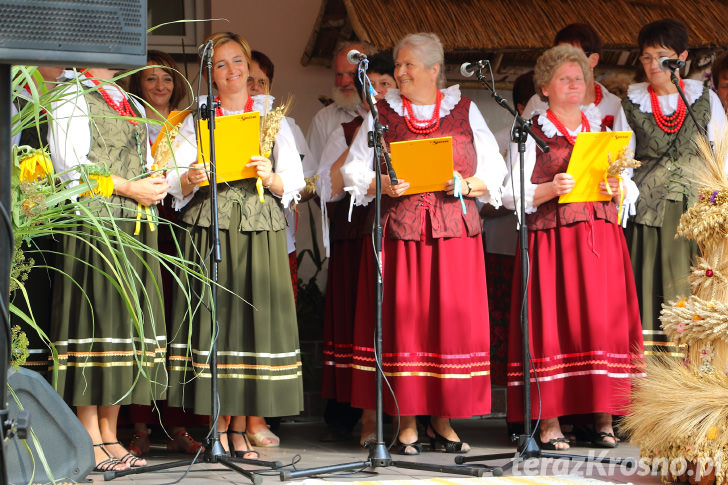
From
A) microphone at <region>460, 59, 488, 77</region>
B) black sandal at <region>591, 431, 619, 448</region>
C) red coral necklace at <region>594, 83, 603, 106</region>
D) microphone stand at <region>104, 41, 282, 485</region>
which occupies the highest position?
red coral necklace at <region>594, 83, 603, 106</region>

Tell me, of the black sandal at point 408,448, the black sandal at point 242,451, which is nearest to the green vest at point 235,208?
the black sandal at point 242,451

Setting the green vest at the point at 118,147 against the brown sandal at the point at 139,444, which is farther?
the brown sandal at the point at 139,444

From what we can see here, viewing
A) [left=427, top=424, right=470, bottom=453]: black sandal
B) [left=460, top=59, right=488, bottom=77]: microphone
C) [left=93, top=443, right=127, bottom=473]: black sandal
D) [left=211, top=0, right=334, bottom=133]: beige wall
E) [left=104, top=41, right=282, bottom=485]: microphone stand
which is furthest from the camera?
[left=211, top=0, right=334, bottom=133]: beige wall

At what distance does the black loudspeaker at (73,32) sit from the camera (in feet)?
6.07

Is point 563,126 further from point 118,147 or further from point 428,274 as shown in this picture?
point 118,147

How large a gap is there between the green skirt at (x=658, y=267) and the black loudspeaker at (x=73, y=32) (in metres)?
3.88

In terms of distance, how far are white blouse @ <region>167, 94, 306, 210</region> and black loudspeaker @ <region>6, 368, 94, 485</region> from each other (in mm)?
1732

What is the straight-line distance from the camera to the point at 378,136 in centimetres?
421

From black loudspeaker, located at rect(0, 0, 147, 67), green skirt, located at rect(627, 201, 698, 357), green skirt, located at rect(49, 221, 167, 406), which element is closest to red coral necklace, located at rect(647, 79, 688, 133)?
green skirt, located at rect(627, 201, 698, 357)

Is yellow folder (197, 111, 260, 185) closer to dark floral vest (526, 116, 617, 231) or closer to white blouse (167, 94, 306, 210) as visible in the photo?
white blouse (167, 94, 306, 210)

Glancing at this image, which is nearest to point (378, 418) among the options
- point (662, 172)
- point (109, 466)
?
point (109, 466)

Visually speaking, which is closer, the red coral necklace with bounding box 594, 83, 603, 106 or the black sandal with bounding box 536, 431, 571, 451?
the black sandal with bounding box 536, 431, 571, 451

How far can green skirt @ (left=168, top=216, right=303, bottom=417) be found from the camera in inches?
181

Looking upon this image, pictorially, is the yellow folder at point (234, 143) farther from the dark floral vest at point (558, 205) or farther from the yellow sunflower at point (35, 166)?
the yellow sunflower at point (35, 166)
